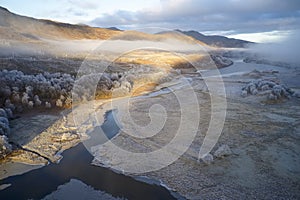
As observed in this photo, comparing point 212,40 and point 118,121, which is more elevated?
point 212,40

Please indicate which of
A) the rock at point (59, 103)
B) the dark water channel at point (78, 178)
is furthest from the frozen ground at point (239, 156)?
the rock at point (59, 103)

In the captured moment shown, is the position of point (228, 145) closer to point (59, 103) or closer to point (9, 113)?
point (59, 103)

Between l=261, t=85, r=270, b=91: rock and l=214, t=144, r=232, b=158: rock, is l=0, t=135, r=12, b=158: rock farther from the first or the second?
l=261, t=85, r=270, b=91: rock

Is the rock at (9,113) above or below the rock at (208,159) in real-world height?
above

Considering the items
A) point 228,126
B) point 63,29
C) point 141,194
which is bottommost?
point 141,194

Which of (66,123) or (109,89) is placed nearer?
(66,123)

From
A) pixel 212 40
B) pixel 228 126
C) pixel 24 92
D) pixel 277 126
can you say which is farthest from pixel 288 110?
pixel 212 40

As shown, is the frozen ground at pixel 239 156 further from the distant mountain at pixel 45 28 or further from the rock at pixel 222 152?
the distant mountain at pixel 45 28

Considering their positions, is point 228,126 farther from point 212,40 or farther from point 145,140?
point 212,40

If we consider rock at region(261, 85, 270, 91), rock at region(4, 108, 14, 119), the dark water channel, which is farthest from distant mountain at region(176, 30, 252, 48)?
the dark water channel
